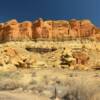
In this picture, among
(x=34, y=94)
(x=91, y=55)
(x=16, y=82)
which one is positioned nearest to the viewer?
(x=34, y=94)

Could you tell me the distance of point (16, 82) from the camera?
2077 cm

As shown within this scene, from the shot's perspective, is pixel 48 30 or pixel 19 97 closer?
pixel 19 97

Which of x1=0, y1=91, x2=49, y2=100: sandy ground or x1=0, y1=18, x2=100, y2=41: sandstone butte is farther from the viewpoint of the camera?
x1=0, y1=18, x2=100, y2=41: sandstone butte

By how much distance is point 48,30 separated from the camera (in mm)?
66938

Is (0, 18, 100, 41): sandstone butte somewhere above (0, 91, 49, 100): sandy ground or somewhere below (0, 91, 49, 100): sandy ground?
above

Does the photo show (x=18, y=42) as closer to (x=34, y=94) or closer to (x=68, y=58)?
(x=68, y=58)

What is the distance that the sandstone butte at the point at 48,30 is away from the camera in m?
66.1

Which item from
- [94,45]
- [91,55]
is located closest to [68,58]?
[91,55]

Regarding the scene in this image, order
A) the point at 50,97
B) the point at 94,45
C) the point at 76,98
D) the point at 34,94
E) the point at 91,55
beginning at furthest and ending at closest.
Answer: the point at 94,45, the point at 91,55, the point at 34,94, the point at 50,97, the point at 76,98

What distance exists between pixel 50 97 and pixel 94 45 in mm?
45242

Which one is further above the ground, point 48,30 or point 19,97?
point 48,30

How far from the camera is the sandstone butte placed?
6606 cm

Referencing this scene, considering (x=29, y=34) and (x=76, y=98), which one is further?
(x=29, y=34)

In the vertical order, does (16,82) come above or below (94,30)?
below
